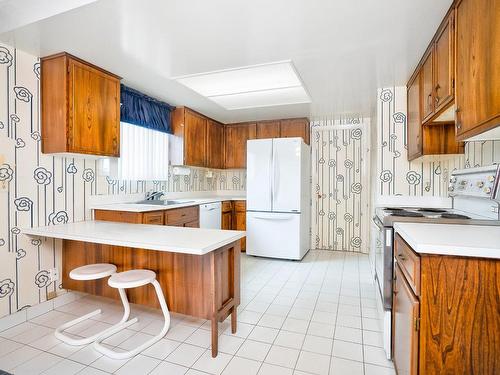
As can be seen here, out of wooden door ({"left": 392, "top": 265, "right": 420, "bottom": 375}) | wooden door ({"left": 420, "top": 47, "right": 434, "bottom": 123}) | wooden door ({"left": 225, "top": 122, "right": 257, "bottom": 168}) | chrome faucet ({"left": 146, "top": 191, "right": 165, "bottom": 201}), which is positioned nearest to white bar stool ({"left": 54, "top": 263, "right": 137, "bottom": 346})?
chrome faucet ({"left": 146, "top": 191, "right": 165, "bottom": 201})

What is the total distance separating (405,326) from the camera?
1322mm

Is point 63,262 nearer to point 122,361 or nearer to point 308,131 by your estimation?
point 122,361

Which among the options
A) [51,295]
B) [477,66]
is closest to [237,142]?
[51,295]

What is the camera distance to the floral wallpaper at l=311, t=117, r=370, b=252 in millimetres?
4508

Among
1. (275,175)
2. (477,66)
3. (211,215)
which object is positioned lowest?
(211,215)

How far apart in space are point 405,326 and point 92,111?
9.47 ft

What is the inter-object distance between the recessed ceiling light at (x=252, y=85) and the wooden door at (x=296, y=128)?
3.17ft

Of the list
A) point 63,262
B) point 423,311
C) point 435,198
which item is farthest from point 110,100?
point 435,198

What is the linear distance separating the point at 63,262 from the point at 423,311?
114 inches

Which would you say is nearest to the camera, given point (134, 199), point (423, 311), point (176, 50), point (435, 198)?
point (423, 311)

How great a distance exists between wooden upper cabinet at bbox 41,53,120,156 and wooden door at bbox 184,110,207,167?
4.77ft

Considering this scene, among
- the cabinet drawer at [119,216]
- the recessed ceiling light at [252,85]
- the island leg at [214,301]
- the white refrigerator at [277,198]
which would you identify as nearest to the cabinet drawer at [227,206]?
the white refrigerator at [277,198]

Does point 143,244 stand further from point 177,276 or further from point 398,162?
point 398,162

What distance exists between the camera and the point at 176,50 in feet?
7.30
